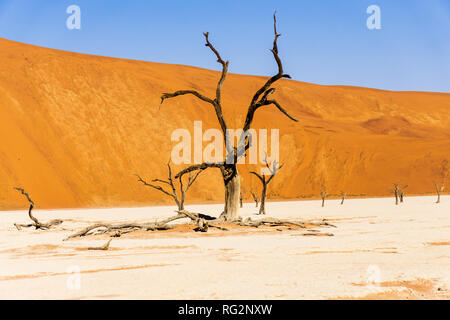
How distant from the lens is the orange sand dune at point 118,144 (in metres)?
59.6

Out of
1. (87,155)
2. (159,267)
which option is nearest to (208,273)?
(159,267)

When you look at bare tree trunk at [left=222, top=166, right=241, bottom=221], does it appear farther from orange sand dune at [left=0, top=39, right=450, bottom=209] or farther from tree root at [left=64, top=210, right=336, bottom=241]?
orange sand dune at [left=0, top=39, right=450, bottom=209]

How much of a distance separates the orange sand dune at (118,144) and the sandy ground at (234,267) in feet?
134

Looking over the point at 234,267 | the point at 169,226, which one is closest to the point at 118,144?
the point at 169,226

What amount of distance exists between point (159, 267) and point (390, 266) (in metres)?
4.52

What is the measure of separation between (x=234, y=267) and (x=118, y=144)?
60073 millimetres

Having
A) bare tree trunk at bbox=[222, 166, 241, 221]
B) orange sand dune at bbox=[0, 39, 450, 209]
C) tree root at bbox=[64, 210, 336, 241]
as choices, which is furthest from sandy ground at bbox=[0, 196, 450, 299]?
orange sand dune at bbox=[0, 39, 450, 209]

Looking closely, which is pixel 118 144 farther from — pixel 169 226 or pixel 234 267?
pixel 234 267

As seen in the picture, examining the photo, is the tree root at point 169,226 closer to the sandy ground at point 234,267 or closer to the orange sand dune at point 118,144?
the sandy ground at point 234,267

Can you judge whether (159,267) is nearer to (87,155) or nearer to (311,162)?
(87,155)

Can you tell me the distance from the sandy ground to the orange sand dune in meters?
41.0

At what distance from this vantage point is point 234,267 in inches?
432

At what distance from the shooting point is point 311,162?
83500 mm

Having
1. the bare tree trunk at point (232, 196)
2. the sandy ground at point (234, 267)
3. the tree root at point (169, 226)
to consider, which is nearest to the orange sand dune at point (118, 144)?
the bare tree trunk at point (232, 196)
